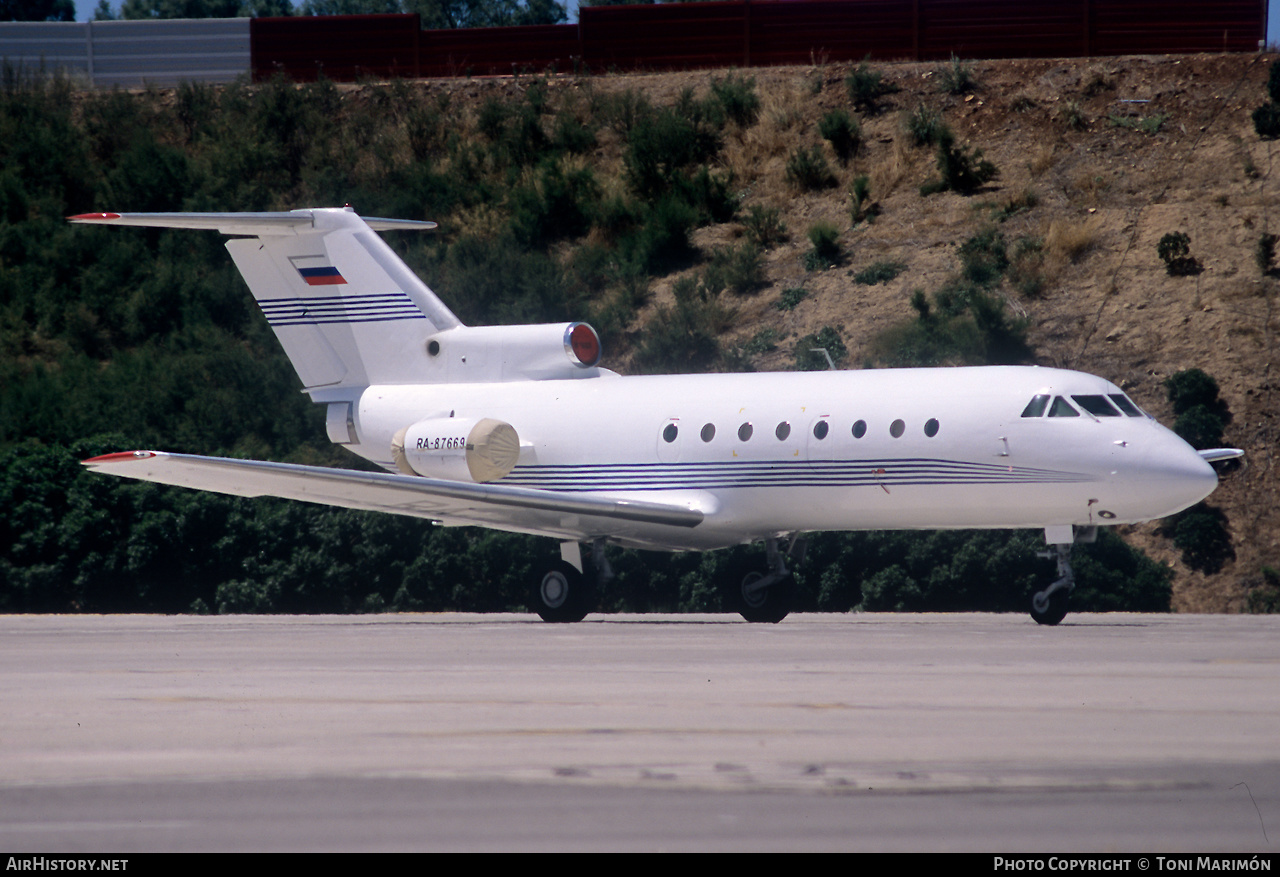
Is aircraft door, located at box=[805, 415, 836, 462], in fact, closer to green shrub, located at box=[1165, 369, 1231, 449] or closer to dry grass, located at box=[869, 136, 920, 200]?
green shrub, located at box=[1165, 369, 1231, 449]

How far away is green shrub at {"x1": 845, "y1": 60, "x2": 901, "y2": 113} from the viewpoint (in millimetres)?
44062

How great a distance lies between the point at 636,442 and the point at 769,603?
2.93 meters

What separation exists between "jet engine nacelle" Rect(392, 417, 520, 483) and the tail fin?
2118 millimetres

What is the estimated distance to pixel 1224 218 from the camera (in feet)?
119

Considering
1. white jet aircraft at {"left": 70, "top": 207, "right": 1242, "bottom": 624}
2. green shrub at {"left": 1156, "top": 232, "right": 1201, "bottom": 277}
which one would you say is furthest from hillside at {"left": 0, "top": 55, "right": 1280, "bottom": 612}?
white jet aircraft at {"left": 70, "top": 207, "right": 1242, "bottom": 624}

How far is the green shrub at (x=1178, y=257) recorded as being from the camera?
34.8m

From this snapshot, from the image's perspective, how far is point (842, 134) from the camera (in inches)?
1699

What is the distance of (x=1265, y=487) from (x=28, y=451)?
2516 cm

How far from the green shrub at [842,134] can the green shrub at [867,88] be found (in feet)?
3.96

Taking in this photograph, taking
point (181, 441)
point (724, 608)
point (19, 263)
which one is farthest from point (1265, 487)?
point (19, 263)

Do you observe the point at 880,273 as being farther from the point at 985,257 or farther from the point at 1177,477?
the point at 1177,477

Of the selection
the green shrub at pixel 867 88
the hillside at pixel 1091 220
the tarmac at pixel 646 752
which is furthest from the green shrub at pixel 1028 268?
the tarmac at pixel 646 752

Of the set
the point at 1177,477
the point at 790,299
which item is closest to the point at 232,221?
the point at 1177,477

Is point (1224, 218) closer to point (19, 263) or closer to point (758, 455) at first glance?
point (758, 455)
